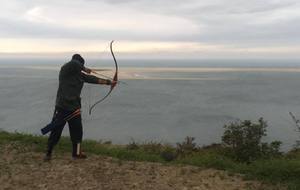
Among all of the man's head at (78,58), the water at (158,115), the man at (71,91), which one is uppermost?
the man's head at (78,58)

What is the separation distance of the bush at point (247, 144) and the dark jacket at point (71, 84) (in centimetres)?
427

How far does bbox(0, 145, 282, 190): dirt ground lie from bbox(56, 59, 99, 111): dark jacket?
1045 millimetres

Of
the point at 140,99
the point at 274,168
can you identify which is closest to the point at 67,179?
the point at 274,168

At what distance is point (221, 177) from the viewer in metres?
8.48

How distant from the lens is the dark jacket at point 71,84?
8.71 m

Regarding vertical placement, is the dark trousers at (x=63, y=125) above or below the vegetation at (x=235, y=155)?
above

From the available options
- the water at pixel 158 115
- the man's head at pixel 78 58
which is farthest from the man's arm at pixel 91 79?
the water at pixel 158 115

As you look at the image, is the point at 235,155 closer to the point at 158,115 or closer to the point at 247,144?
the point at 247,144

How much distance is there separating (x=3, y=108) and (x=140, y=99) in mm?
14694

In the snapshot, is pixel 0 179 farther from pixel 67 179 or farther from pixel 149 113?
pixel 149 113

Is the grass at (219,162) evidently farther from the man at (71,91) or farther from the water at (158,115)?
the water at (158,115)

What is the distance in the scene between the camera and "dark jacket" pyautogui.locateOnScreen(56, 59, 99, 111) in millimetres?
8711

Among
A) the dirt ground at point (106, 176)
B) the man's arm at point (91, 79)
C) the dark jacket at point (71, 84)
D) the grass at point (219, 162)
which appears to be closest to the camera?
the dirt ground at point (106, 176)

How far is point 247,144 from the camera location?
12031 mm
